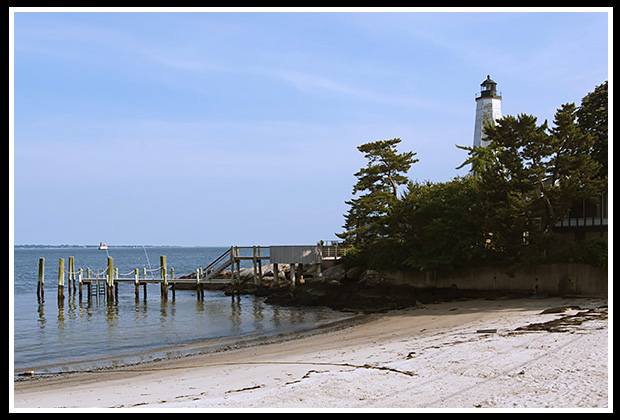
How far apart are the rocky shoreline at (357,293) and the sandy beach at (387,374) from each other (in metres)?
8.80

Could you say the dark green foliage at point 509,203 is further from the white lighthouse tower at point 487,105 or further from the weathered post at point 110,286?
the weathered post at point 110,286

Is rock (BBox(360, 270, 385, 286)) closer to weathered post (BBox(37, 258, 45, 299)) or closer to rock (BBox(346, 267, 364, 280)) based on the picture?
rock (BBox(346, 267, 364, 280))

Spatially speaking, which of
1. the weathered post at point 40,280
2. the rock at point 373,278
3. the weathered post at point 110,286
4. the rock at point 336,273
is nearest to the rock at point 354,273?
the rock at point 336,273

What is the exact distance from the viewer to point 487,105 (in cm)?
4909

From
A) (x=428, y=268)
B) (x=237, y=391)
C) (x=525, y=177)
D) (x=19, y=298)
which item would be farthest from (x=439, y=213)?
(x=19, y=298)

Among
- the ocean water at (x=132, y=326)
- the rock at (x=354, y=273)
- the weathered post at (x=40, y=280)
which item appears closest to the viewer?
the ocean water at (x=132, y=326)

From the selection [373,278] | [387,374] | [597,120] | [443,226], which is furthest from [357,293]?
[387,374]

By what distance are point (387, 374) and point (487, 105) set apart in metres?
41.3

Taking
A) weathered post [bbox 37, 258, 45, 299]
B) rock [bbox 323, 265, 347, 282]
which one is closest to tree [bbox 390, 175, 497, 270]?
rock [bbox 323, 265, 347, 282]

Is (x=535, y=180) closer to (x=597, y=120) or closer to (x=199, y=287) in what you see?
(x=597, y=120)

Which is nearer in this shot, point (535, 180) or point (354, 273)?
point (535, 180)

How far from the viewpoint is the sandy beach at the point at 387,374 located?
992 cm

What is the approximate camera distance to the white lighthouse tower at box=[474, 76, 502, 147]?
48.7 m

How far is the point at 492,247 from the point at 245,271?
94.4 ft
